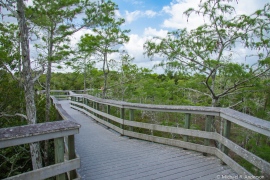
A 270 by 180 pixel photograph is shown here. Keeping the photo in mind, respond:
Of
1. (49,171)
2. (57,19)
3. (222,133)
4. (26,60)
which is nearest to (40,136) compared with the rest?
(49,171)

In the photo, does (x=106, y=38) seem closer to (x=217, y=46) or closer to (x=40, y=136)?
(x=217, y=46)

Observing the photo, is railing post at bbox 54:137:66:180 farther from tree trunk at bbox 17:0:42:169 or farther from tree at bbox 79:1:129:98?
tree at bbox 79:1:129:98

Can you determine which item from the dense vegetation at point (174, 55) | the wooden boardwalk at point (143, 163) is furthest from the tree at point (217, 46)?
the wooden boardwalk at point (143, 163)

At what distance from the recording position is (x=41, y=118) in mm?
10609

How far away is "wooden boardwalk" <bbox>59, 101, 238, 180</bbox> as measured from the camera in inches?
118

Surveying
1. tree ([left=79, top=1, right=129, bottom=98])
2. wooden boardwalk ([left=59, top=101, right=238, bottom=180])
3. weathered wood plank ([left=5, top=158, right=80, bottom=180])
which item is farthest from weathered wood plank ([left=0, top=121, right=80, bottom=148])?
tree ([left=79, top=1, right=129, bottom=98])

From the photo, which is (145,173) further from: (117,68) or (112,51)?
(117,68)

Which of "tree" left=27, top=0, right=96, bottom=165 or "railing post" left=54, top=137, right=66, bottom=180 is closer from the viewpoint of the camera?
"railing post" left=54, top=137, right=66, bottom=180

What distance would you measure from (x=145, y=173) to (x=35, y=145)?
3.84 meters

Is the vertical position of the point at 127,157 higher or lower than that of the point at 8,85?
lower

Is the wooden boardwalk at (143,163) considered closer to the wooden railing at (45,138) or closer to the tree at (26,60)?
the wooden railing at (45,138)

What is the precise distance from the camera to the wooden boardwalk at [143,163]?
118 inches

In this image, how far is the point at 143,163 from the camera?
3.45 meters

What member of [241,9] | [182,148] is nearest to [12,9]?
[182,148]
